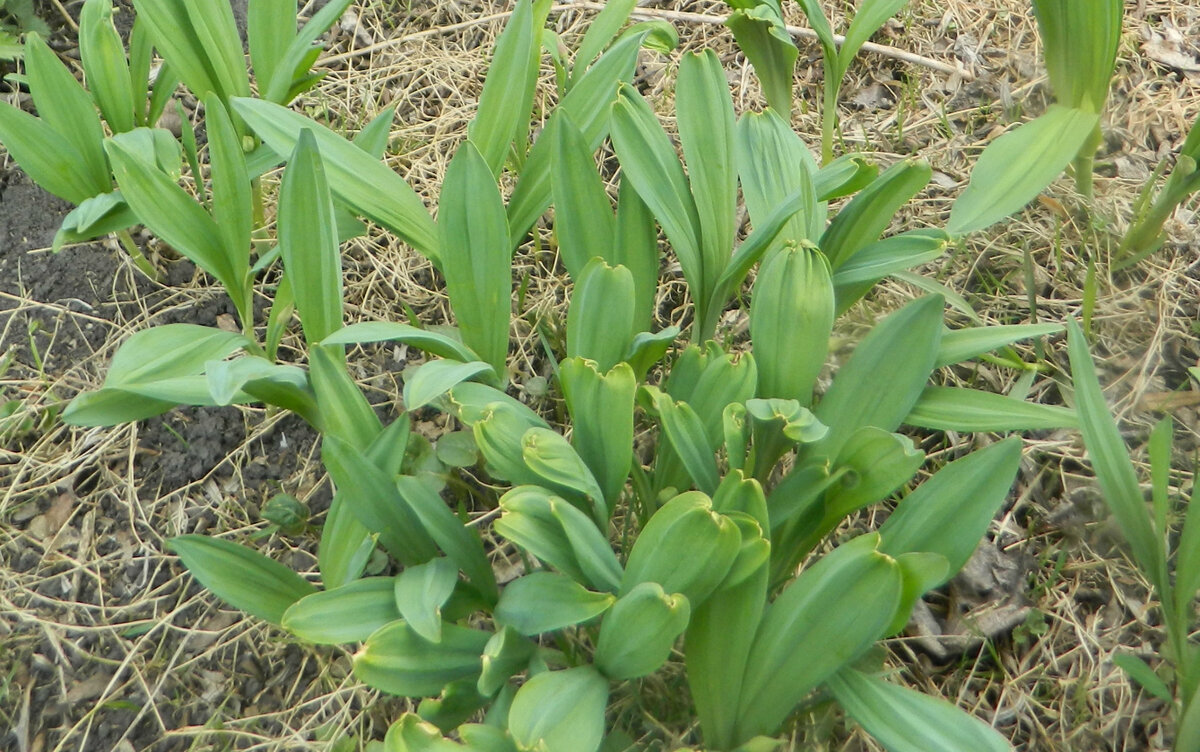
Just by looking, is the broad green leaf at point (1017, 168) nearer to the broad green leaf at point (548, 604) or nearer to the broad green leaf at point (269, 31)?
the broad green leaf at point (548, 604)

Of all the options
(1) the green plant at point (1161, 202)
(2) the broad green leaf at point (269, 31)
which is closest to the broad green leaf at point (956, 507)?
(1) the green plant at point (1161, 202)

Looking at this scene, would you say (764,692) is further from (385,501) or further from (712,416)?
(385,501)

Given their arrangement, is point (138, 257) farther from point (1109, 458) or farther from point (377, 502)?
point (1109, 458)

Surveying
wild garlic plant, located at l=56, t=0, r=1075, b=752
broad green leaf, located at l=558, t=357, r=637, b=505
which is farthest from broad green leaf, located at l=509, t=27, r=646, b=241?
broad green leaf, located at l=558, t=357, r=637, b=505

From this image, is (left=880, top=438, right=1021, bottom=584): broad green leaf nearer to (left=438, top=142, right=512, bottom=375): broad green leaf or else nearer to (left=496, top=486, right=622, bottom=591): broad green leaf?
(left=496, top=486, right=622, bottom=591): broad green leaf

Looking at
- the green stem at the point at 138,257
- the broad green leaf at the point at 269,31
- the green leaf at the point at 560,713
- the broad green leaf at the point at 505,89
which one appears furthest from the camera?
the green stem at the point at 138,257

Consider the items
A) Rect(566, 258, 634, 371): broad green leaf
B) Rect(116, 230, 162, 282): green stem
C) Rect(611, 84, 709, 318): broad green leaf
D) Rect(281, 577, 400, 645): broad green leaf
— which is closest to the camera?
Rect(281, 577, 400, 645): broad green leaf
